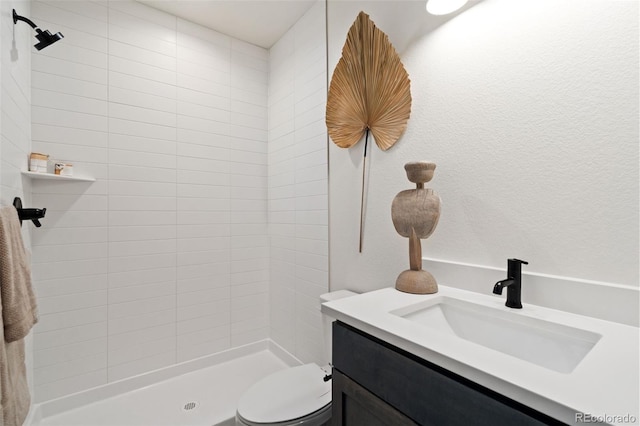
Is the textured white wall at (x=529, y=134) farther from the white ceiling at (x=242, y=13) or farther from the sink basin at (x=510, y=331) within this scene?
the white ceiling at (x=242, y=13)

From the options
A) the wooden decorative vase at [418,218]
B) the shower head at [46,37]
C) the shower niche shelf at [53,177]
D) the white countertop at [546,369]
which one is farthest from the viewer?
the shower niche shelf at [53,177]

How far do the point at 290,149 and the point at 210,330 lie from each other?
4.68 ft

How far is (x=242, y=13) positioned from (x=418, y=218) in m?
1.84

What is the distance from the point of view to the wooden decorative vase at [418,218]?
999mm

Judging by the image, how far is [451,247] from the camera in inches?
43.9

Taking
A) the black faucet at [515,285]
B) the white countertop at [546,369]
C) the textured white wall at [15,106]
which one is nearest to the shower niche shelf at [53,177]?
the textured white wall at [15,106]

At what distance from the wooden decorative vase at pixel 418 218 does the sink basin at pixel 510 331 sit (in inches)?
3.0

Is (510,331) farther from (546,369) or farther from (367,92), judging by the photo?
(367,92)

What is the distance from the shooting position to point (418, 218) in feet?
3.31

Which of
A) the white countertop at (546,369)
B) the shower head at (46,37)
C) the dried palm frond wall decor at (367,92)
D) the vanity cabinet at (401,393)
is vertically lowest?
the vanity cabinet at (401,393)

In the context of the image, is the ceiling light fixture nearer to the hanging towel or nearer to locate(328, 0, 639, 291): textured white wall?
locate(328, 0, 639, 291): textured white wall

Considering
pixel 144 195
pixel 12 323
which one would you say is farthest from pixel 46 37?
pixel 12 323

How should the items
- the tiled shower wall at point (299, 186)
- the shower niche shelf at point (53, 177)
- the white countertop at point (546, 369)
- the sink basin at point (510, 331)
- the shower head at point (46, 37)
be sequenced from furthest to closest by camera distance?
the tiled shower wall at point (299, 186) < the shower niche shelf at point (53, 177) < the shower head at point (46, 37) < the sink basin at point (510, 331) < the white countertop at point (546, 369)

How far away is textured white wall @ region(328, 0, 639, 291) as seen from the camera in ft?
2.51
